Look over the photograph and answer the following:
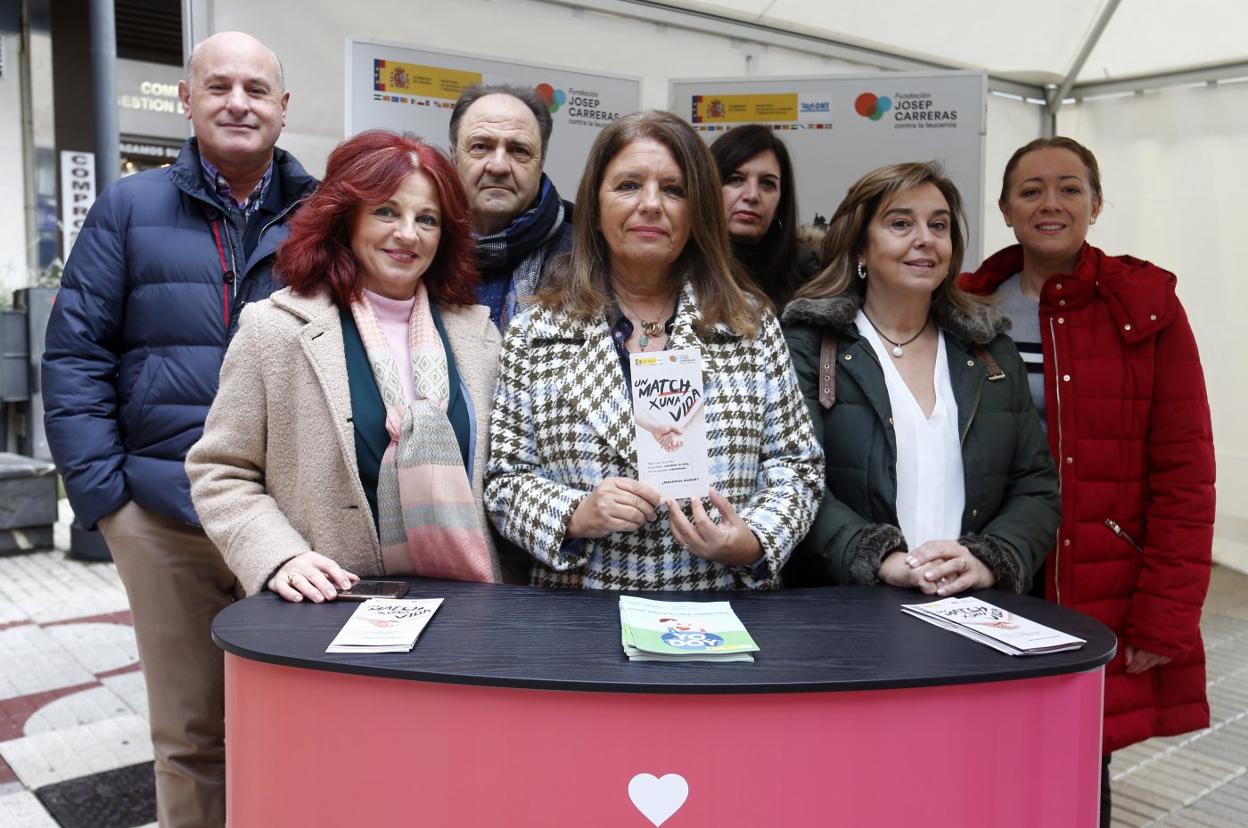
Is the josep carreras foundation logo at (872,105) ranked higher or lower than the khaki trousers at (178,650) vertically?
higher

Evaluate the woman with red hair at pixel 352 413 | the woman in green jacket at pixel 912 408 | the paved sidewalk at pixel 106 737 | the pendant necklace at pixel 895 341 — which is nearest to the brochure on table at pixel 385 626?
the woman with red hair at pixel 352 413

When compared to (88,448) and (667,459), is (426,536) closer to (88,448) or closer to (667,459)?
(667,459)

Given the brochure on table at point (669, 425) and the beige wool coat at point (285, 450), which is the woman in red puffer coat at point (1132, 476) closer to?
the brochure on table at point (669, 425)

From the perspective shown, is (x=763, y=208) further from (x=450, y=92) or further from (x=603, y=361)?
(x=450, y=92)

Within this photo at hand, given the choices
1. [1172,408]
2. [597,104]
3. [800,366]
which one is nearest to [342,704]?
[800,366]

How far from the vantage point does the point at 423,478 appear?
1.80m

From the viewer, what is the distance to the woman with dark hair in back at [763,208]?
273 centimetres

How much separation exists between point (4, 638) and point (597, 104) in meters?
3.65

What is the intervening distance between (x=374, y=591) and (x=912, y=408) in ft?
3.70

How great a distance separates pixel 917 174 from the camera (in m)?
2.17

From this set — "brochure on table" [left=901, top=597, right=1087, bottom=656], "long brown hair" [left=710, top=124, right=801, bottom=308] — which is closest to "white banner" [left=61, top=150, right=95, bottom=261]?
"long brown hair" [left=710, top=124, right=801, bottom=308]

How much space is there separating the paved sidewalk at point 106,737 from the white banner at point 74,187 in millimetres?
4906

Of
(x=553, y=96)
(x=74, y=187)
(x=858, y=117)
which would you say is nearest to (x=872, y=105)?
(x=858, y=117)

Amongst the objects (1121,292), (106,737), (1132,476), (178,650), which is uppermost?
(1121,292)
